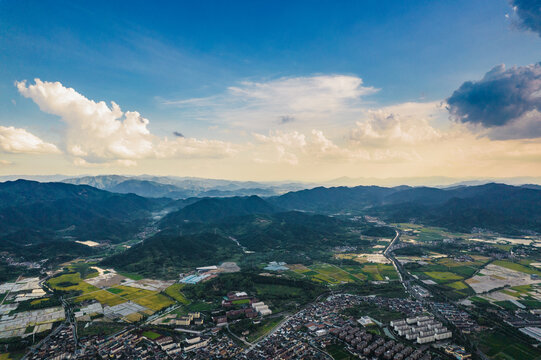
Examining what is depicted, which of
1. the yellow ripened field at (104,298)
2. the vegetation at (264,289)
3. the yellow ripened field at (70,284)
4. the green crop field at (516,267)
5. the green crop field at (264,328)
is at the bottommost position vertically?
the yellow ripened field at (70,284)

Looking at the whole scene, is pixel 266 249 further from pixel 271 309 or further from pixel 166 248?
pixel 271 309

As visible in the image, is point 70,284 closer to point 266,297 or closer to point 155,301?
point 155,301

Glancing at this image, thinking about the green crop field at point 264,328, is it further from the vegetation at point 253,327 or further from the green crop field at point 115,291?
the green crop field at point 115,291

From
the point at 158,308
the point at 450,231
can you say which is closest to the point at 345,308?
the point at 158,308

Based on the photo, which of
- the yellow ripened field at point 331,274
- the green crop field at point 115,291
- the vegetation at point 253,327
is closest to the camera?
the vegetation at point 253,327

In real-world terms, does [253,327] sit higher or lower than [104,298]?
higher

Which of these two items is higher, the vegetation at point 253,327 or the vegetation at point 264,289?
the vegetation at point 253,327

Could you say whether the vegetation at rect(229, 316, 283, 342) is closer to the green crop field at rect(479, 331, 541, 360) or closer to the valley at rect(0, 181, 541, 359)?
the valley at rect(0, 181, 541, 359)

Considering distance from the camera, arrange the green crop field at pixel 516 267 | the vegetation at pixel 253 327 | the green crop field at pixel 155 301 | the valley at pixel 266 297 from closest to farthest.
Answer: the valley at pixel 266 297 → the vegetation at pixel 253 327 → the green crop field at pixel 155 301 → the green crop field at pixel 516 267

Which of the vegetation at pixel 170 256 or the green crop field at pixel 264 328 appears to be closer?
the green crop field at pixel 264 328

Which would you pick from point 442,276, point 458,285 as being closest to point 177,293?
point 458,285

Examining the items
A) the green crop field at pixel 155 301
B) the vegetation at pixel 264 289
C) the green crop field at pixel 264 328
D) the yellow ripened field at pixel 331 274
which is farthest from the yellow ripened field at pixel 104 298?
the yellow ripened field at pixel 331 274
